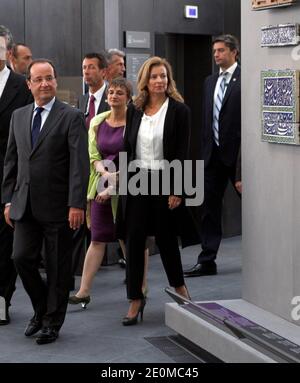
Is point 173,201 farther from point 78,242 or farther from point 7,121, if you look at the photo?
point 78,242

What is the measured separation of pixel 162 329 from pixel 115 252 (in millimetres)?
2898

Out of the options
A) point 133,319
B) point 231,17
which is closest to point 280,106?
point 133,319

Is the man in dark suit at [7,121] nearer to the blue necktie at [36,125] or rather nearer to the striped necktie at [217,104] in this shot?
the blue necktie at [36,125]

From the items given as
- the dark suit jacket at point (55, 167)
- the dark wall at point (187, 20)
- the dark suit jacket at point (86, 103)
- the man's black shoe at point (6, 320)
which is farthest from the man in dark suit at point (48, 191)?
the dark wall at point (187, 20)

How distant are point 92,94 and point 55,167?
2.22 metres

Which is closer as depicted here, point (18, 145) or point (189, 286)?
point (18, 145)

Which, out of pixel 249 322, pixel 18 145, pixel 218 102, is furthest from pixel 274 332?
pixel 218 102

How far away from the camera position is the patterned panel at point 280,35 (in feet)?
20.2

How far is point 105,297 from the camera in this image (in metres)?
8.71

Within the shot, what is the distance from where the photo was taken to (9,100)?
26.0ft

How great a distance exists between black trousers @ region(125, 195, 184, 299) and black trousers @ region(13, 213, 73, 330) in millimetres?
556

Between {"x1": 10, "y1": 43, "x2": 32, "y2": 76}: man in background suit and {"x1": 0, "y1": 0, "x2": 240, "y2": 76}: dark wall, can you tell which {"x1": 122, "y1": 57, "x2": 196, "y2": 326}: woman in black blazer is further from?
{"x1": 0, "y1": 0, "x2": 240, "y2": 76}: dark wall

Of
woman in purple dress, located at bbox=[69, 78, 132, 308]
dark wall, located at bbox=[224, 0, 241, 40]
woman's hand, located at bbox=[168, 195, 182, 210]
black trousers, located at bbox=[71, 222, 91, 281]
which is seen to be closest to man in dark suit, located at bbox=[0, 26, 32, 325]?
woman in purple dress, located at bbox=[69, 78, 132, 308]
